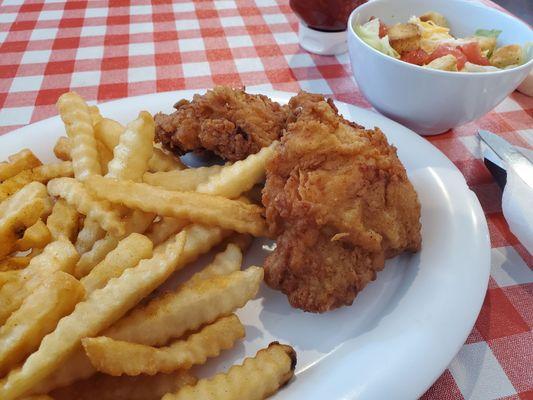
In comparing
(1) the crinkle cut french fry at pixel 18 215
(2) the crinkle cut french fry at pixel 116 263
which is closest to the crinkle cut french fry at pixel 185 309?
(2) the crinkle cut french fry at pixel 116 263

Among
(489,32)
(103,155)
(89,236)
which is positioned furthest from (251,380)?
(489,32)

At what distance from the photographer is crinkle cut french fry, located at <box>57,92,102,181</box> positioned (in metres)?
1.59

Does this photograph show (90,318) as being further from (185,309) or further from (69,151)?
(69,151)

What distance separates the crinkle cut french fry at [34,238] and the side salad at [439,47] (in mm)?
1640

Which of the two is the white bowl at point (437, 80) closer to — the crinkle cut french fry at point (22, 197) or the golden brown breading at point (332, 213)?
the golden brown breading at point (332, 213)

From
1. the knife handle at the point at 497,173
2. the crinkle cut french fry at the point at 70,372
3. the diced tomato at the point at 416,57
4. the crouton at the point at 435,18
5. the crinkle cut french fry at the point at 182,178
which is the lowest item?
the knife handle at the point at 497,173

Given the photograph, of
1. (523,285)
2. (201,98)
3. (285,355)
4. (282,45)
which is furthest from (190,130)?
(282,45)

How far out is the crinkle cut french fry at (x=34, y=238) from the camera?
1446mm

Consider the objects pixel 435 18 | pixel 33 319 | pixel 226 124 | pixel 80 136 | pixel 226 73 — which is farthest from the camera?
pixel 226 73

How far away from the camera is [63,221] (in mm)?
1555

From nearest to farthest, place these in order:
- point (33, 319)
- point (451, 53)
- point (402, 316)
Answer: point (33, 319) → point (402, 316) → point (451, 53)

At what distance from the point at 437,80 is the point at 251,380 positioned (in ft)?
4.80

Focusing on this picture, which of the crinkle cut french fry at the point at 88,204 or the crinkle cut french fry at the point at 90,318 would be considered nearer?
the crinkle cut french fry at the point at 90,318

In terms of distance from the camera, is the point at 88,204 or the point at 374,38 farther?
the point at 374,38
